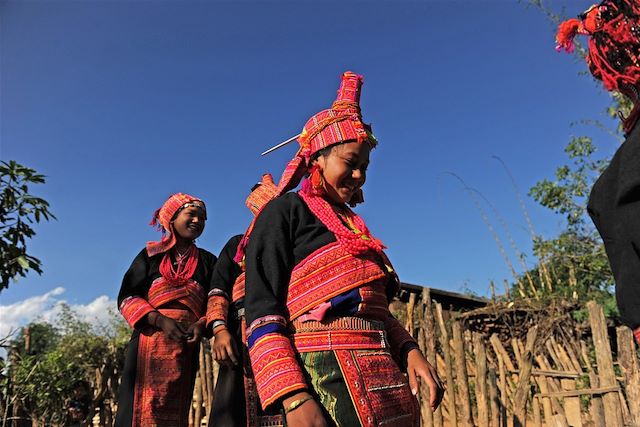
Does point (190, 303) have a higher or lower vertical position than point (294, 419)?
higher

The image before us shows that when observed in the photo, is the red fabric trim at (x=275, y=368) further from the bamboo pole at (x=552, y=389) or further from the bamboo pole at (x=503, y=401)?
the bamboo pole at (x=503, y=401)

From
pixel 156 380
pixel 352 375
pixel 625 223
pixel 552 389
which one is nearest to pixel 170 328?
pixel 156 380

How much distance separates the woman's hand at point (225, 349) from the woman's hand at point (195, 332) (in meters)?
0.75

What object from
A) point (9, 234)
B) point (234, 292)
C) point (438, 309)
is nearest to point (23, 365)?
point (9, 234)

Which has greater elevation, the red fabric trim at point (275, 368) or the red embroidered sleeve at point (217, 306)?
the red embroidered sleeve at point (217, 306)

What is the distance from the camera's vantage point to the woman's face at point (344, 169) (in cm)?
225

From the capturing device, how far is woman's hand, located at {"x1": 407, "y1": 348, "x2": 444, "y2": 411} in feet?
7.08

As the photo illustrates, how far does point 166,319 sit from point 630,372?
4.15 m

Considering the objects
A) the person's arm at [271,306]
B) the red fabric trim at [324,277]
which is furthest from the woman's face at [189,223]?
the red fabric trim at [324,277]

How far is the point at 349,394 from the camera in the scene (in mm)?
1911

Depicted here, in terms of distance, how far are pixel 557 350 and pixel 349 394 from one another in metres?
9.39

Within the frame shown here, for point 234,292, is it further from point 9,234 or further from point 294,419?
A: point 9,234

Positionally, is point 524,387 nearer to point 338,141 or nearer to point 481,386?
point 481,386

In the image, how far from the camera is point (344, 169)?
7.37 feet
